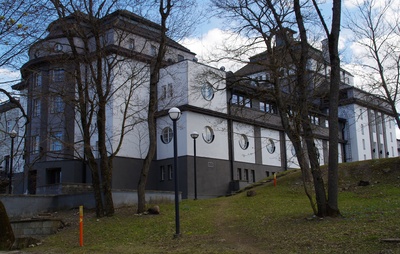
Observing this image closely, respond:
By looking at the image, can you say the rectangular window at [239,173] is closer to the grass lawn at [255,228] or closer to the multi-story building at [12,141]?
the grass lawn at [255,228]

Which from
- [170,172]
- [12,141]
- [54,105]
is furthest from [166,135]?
[12,141]

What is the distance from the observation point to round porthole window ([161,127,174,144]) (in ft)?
112

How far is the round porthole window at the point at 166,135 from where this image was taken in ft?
112

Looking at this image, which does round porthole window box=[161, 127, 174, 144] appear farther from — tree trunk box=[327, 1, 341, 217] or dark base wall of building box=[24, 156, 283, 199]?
tree trunk box=[327, 1, 341, 217]

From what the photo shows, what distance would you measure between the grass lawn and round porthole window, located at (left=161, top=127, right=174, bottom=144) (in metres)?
12.8

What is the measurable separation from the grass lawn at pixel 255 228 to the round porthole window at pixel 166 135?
12810 mm

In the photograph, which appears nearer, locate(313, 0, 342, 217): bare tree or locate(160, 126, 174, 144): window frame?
locate(313, 0, 342, 217): bare tree

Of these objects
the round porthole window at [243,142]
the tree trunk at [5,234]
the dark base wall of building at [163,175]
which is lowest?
the tree trunk at [5,234]

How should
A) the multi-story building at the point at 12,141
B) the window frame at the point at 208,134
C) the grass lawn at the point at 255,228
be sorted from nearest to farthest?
1. the grass lawn at the point at 255,228
2. the multi-story building at the point at 12,141
3. the window frame at the point at 208,134

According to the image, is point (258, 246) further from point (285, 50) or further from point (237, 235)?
point (285, 50)

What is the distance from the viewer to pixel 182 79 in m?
32.9

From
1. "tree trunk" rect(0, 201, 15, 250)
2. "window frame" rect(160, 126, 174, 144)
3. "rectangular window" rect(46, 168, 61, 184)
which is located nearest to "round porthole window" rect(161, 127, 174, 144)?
"window frame" rect(160, 126, 174, 144)

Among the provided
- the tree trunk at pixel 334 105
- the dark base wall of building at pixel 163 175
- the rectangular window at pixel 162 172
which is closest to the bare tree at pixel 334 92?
the tree trunk at pixel 334 105

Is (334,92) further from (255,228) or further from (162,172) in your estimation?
(162,172)
